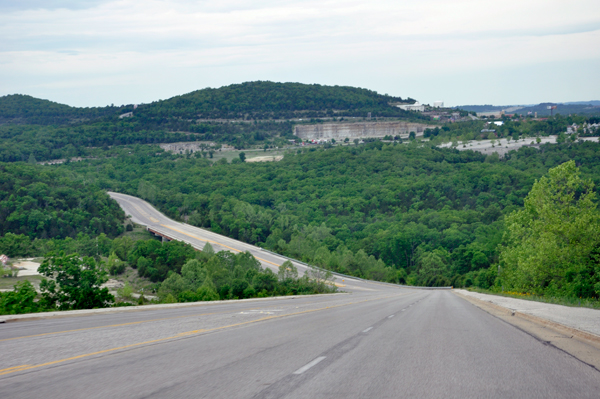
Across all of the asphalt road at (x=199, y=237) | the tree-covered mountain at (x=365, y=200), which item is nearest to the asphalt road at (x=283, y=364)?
the asphalt road at (x=199, y=237)

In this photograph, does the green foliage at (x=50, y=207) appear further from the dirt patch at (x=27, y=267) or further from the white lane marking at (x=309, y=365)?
the white lane marking at (x=309, y=365)

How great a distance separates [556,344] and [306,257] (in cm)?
7900

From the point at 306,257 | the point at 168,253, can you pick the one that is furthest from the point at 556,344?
the point at 306,257

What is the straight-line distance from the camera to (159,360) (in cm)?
829

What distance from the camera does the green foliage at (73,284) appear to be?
20.9 m

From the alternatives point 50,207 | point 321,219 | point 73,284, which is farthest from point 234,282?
point 321,219

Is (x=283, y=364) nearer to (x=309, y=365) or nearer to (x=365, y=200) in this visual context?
(x=309, y=365)

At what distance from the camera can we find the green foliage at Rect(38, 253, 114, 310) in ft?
68.5

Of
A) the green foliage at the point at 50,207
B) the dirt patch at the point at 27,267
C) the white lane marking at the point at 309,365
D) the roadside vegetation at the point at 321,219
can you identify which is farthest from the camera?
the green foliage at the point at 50,207

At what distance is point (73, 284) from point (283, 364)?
1651cm

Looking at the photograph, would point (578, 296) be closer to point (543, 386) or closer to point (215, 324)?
point (215, 324)

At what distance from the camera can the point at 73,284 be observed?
21.3m

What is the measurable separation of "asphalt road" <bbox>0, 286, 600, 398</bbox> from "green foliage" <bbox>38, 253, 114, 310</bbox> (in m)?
8.57

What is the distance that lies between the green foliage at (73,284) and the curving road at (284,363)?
8.27 metres
